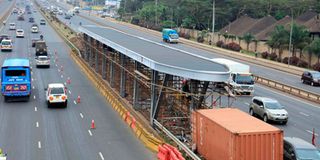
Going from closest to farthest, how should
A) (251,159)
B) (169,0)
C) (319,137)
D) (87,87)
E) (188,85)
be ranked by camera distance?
(251,159) → (188,85) → (319,137) → (87,87) → (169,0)

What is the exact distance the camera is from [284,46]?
280 feet

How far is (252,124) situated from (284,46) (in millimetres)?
67552

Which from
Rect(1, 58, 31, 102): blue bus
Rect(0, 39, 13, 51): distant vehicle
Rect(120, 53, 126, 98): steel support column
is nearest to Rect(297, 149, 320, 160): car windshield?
Rect(120, 53, 126, 98): steel support column

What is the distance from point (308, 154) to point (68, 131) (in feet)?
48.9

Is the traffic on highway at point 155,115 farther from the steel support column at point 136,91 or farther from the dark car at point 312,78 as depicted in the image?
the dark car at point 312,78

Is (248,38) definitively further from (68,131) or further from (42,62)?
(68,131)

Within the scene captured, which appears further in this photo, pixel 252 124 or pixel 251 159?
pixel 252 124

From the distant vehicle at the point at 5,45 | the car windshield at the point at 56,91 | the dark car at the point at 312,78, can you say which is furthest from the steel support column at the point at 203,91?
the distant vehicle at the point at 5,45

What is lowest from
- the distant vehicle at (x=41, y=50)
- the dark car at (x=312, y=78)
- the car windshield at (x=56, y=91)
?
the dark car at (x=312, y=78)

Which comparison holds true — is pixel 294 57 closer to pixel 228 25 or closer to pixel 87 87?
pixel 87 87

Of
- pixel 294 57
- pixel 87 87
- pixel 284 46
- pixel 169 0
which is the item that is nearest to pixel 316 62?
pixel 294 57

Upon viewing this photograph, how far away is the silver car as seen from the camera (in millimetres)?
34625

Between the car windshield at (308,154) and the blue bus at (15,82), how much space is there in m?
24.5

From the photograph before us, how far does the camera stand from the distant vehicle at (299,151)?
73.9 ft
